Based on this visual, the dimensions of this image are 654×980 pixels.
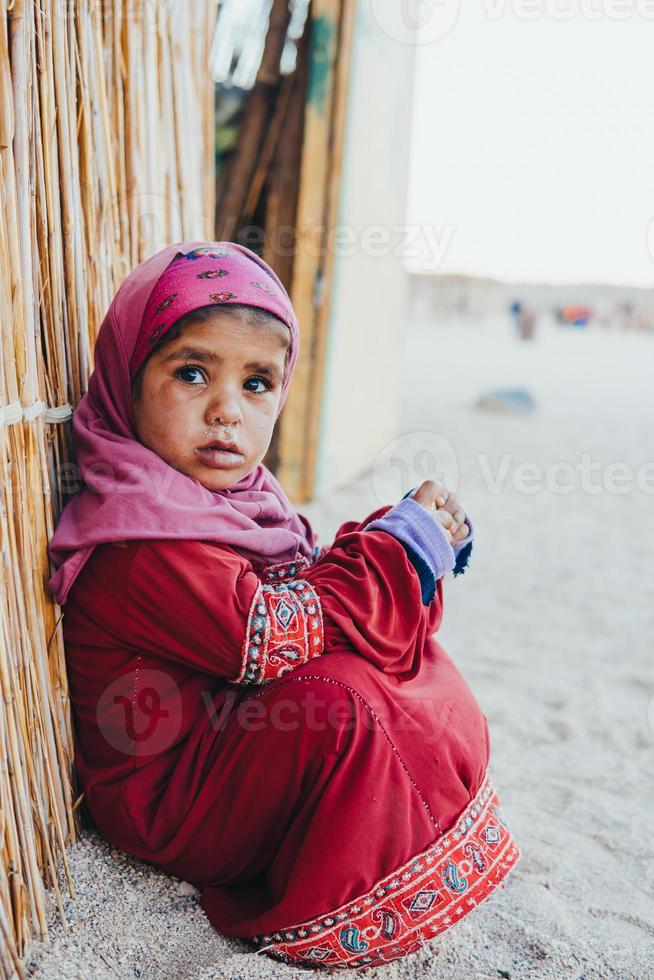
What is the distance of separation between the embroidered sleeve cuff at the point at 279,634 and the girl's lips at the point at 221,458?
211mm

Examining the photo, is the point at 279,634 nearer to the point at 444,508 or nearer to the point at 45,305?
the point at 444,508

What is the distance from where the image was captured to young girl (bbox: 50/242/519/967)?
52.2 inches

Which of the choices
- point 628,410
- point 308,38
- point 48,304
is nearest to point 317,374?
point 308,38

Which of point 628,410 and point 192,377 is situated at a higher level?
point 192,377

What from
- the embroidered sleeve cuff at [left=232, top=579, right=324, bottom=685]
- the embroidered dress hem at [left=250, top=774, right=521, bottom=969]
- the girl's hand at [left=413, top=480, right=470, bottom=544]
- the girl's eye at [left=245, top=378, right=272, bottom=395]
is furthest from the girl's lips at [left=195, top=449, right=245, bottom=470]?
the embroidered dress hem at [left=250, top=774, right=521, bottom=969]

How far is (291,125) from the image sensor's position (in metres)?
4.18

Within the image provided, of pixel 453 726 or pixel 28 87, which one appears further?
pixel 453 726

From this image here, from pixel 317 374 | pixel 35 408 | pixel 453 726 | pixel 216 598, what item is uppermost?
pixel 35 408

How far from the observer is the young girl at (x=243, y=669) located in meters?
1.33

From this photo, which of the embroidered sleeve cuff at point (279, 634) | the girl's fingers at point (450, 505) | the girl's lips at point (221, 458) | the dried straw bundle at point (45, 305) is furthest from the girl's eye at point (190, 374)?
the girl's fingers at point (450, 505)

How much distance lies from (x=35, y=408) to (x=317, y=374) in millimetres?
2994

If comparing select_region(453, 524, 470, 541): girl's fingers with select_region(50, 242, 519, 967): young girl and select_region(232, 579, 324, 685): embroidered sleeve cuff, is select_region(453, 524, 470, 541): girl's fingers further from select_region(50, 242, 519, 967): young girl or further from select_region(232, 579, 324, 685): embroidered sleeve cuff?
select_region(232, 579, 324, 685): embroidered sleeve cuff

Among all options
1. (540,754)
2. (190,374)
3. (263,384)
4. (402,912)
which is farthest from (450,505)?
(540,754)

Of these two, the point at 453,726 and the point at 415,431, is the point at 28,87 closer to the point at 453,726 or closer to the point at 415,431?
the point at 453,726
